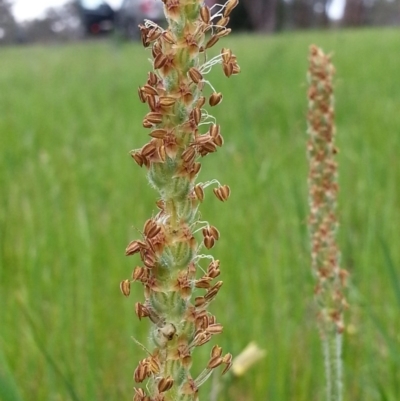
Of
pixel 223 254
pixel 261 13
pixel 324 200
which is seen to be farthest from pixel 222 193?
pixel 261 13

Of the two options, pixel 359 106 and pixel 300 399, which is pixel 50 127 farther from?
pixel 300 399

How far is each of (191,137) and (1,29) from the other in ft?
43.1

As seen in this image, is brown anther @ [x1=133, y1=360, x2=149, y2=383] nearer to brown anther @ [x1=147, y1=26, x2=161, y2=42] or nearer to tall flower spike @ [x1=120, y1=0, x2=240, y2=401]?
tall flower spike @ [x1=120, y1=0, x2=240, y2=401]

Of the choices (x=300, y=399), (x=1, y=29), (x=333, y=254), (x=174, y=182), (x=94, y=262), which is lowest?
(x=1, y=29)

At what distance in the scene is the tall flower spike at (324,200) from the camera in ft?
2.28

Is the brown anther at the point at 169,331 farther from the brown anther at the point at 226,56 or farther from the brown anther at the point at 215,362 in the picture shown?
the brown anther at the point at 226,56

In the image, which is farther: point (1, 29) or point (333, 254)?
point (1, 29)

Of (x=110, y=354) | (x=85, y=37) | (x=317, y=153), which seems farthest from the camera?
(x=85, y=37)

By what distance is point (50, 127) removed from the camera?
3.63 meters

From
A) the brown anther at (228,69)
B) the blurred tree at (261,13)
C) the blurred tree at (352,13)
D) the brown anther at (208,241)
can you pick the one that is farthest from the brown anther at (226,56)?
the blurred tree at (261,13)

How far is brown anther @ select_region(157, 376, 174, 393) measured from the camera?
36 centimetres

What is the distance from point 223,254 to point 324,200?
0.92 m

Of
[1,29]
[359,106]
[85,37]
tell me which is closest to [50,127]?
[359,106]

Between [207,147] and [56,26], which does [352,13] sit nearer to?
[56,26]
